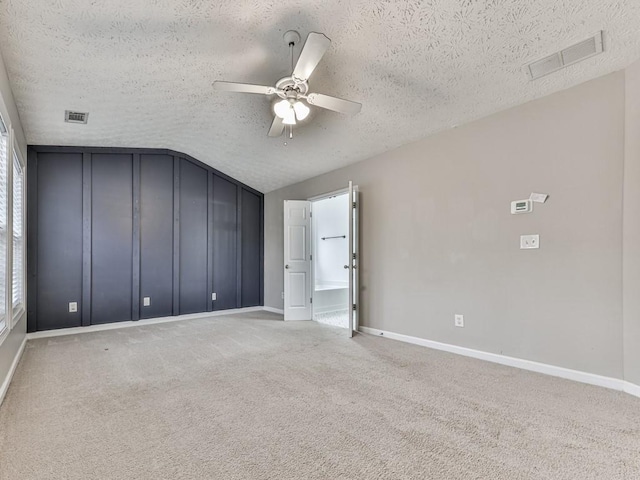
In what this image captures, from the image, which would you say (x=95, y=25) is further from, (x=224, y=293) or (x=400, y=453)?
(x=224, y=293)

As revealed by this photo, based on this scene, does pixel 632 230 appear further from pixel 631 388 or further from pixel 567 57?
pixel 567 57

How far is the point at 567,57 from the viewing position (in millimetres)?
2617

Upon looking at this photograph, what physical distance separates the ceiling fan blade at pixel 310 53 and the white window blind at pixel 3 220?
250 centimetres

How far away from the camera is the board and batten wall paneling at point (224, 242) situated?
6180 mm

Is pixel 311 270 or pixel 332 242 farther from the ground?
pixel 332 242

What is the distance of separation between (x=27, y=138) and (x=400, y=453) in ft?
18.2

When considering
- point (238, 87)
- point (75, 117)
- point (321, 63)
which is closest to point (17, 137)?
point (75, 117)

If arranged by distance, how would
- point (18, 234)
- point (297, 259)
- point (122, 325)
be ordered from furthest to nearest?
point (297, 259), point (122, 325), point (18, 234)

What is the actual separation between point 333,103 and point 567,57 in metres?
1.77

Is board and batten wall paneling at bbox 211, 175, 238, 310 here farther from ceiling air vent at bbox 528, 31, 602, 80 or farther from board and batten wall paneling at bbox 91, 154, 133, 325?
ceiling air vent at bbox 528, 31, 602, 80

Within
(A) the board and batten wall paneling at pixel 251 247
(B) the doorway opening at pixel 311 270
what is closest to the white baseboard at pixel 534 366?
(B) the doorway opening at pixel 311 270

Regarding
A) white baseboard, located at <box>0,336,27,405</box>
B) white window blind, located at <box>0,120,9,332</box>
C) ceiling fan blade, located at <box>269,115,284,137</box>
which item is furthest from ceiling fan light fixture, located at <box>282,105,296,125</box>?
white baseboard, located at <box>0,336,27,405</box>

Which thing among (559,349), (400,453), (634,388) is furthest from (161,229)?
(634,388)

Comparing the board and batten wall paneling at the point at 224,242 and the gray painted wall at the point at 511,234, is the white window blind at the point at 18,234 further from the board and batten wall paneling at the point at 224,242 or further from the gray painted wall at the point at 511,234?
the gray painted wall at the point at 511,234
